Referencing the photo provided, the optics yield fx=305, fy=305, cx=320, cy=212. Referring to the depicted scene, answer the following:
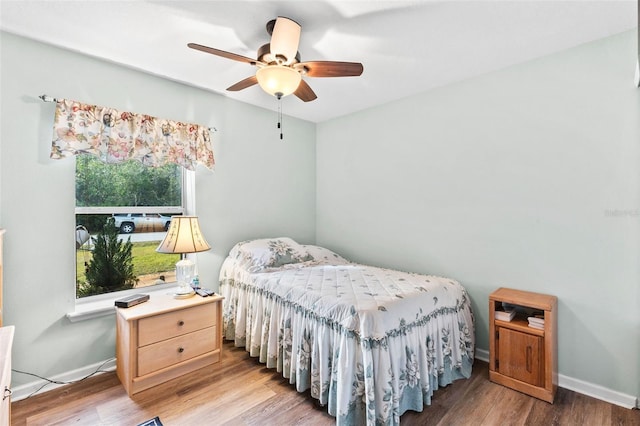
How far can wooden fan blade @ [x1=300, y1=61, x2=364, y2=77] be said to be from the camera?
6.07 feet

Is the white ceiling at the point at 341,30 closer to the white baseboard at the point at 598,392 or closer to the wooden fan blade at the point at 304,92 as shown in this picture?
the wooden fan blade at the point at 304,92

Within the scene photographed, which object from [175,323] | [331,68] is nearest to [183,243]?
[175,323]

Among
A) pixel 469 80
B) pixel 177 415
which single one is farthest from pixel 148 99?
pixel 469 80

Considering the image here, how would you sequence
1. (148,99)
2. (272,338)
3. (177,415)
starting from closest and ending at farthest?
1. (177,415)
2. (272,338)
3. (148,99)

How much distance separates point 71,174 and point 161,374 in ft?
5.43

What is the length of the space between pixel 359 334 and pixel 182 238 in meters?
1.54

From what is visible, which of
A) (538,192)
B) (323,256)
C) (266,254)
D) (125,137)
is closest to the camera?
(538,192)

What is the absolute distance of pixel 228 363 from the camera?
257cm

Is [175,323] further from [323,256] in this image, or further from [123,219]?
[323,256]

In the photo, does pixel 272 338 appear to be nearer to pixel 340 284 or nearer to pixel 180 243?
pixel 340 284

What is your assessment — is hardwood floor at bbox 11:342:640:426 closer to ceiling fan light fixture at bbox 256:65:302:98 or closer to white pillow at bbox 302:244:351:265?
white pillow at bbox 302:244:351:265

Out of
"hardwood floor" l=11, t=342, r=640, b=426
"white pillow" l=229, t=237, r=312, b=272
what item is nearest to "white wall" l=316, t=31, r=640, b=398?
"hardwood floor" l=11, t=342, r=640, b=426

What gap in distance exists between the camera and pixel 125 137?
8.12 feet

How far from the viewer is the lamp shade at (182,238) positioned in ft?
7.72
